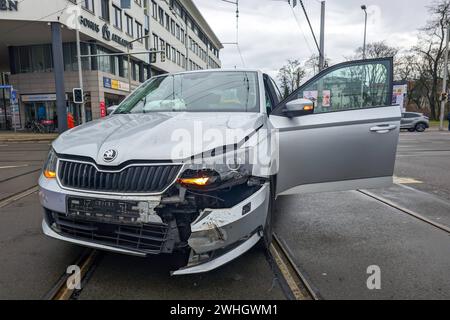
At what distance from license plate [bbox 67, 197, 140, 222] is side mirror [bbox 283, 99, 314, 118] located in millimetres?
1849

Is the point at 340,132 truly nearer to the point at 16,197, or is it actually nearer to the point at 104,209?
the point at 104,209

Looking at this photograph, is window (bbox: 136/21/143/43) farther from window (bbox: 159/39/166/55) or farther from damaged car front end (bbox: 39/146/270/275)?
damaged car front end (bbox: 39/146/270/275)

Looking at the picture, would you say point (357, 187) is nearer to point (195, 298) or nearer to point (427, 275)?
point (427, 275)

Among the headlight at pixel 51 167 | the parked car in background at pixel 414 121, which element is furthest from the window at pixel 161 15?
the headlight at pixel 51 167

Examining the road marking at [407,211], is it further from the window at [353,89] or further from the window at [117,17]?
the window at [117,17]

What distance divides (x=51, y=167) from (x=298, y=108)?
228 centimetres

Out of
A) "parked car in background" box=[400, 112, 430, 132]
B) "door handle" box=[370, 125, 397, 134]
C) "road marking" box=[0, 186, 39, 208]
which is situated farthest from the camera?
"parked car in background" box=[400, 112, 430, 132]

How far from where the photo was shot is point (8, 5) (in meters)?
21.8

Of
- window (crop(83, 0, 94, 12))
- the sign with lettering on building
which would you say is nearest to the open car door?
the sign with lettering on building

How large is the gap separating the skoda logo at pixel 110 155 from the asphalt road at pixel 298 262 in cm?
100

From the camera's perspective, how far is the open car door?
3.66m
